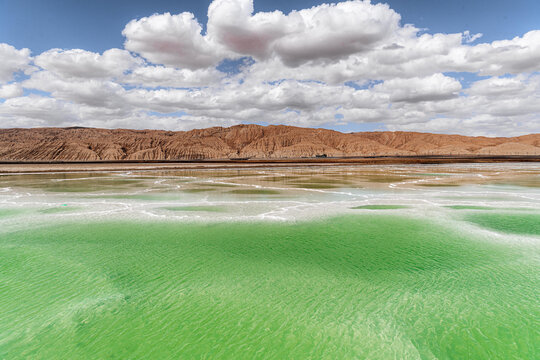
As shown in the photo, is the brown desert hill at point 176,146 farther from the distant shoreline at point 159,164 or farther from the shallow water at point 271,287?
the shallow water at point 271,287

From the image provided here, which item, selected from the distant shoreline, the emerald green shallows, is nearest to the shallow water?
the emerald green shallows

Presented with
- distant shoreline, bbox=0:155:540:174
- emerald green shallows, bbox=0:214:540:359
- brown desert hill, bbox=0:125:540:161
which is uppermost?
brown desert hill, bbox=0:125:540:161

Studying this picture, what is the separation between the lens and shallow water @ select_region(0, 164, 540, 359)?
472cm

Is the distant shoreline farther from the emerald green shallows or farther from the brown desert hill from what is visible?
the emerald green shallows

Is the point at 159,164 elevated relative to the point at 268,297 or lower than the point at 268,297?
elevated

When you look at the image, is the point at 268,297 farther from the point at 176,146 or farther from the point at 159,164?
the point at 176,146

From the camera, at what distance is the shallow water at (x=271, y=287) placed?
4.72 metres

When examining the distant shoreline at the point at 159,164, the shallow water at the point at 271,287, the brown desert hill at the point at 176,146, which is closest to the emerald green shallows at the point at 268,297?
the shallow water at the point at 271,287

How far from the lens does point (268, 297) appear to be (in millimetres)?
6094

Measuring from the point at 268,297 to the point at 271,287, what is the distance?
429mm

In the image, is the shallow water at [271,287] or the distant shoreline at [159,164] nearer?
the shallow water at [271,287]

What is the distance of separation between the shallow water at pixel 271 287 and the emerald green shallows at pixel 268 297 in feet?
0.08

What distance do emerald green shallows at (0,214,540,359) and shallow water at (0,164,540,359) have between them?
3cm

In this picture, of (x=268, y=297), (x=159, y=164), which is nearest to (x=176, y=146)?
(x=159, y=164)
